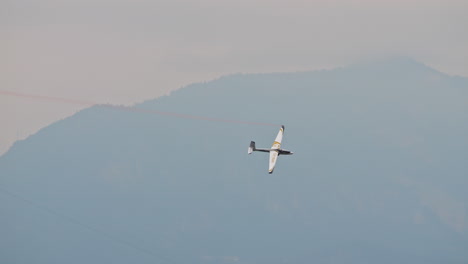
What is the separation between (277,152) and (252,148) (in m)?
8.10

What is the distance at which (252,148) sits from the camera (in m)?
160

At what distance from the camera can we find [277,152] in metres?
152
